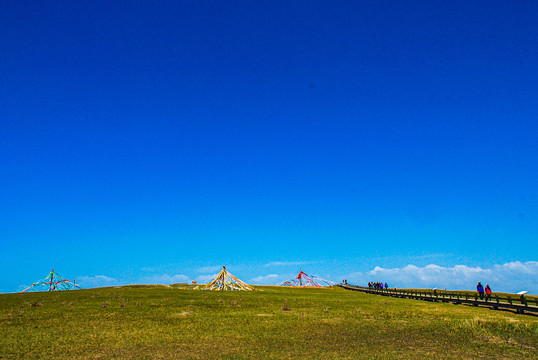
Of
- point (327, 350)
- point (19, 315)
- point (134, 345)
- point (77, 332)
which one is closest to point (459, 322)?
point (327, 350)

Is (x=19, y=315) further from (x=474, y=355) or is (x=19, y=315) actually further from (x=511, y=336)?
(x=511, y=336)

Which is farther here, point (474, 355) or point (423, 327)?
point (423, 327)

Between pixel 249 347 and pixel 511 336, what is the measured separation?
49.2 ft

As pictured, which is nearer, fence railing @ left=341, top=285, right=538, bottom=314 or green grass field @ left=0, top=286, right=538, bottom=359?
green grass field @ left=0, top=286, right=538, bottom=359

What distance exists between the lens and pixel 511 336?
68.5 feet

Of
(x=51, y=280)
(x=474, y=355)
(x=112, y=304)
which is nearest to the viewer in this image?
(x=474, y=355)

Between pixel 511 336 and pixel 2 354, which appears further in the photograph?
pixel 511 336

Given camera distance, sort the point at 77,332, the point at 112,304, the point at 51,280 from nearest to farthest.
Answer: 1. the point at 77,332
2. the point at 112,304
3. the point at 51,280

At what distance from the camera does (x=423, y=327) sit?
23750mm

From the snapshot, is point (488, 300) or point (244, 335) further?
point (488, 300)

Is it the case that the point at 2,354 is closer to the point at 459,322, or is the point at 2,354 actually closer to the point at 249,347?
the point at 249,347

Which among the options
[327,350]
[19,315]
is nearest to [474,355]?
[327,350]

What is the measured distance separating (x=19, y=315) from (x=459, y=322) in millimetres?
29837

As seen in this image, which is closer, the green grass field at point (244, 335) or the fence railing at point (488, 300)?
the green grass field at point (244, 335)
